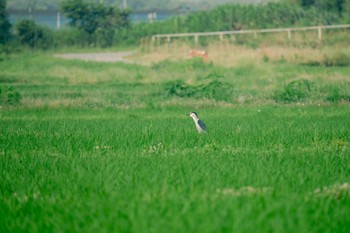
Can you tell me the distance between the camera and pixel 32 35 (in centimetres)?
4531

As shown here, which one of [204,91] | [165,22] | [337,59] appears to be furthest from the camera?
[165,22]

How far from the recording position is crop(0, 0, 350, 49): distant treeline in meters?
36.9

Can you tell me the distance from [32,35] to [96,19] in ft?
17.0

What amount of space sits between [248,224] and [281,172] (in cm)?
196

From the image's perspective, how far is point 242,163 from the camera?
6723 mm

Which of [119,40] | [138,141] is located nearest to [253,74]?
[138,141]

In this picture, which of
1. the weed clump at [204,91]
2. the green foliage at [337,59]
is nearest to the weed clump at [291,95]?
the weed clump at [204,91]

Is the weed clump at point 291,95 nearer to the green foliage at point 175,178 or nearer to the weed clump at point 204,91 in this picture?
the weed clump at point 204,91

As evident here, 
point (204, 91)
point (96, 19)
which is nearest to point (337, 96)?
point (204, 91)

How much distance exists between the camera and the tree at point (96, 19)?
47.1m

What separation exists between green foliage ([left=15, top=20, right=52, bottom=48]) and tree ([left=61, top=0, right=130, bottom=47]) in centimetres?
302

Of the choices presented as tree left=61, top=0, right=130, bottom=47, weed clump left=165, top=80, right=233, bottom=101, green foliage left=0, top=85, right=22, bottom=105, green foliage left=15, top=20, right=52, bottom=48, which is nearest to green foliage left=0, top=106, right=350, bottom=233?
green foliage left=0, top=85, right=22, bottom=105

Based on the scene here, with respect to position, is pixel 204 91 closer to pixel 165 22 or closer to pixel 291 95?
pixel 291 95

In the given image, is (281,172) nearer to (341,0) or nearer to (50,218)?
(50,218)
